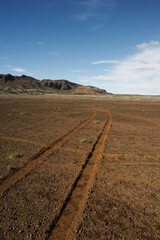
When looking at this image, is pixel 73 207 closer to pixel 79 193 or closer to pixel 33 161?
pixel 79 193

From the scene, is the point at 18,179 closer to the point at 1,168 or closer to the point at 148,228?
the point at 1,168

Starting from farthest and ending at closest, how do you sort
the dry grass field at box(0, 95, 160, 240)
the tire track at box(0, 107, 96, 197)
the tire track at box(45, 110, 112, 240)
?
the tire track at box(0, 107, 96, 197) → the dry grass field at box(0, 95, 160, 240) → the tire track at box(45, 110, 112, 240)

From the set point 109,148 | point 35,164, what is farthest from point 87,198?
point 109,148

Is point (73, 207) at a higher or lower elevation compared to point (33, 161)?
higher

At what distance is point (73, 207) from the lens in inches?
231

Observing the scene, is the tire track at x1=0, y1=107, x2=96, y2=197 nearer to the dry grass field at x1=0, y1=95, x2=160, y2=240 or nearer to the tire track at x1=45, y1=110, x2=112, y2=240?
the dry grass field at x1=0, y1=95, x2=160, y2=240

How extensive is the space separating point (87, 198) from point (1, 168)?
16.4 feet

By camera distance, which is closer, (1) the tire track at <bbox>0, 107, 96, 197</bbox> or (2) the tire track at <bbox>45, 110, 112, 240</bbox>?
(2) the tire track at <bbox>45, 110, 112, 240</bbox>

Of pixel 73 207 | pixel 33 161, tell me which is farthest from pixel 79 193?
pixel 33 161

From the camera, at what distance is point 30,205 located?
5969 millimetres

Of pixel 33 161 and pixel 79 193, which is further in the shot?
pixel 33 161

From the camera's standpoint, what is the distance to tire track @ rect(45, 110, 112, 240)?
4796mm

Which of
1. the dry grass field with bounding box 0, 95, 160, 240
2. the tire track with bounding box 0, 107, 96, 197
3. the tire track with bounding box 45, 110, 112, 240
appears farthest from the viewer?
the tire track with bounding box 0, 107, 96, 197

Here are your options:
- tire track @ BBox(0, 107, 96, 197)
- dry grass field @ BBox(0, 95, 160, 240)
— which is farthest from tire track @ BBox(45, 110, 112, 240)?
tire track @ BBox(0, 107, 96, 197)
